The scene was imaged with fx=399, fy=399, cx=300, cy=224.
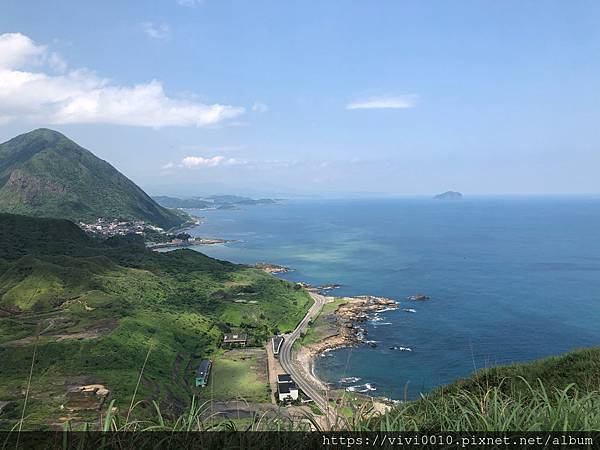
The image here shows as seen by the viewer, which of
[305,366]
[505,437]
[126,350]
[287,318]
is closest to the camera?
[505,437]

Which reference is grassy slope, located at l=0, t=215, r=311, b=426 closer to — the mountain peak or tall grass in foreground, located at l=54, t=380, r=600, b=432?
tall grass in foreground, located at l=54, t=380, r=600, b=432

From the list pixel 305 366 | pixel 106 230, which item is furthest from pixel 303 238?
pixel 305 366

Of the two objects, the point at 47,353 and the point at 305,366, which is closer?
the point at 47,353

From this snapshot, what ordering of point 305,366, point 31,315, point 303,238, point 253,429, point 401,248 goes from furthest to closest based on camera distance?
Result: point 303,238 → point 401,248 → point 31,315 → point 305,366 → point 253,429

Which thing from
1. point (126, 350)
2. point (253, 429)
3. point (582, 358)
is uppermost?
point (253, 429)

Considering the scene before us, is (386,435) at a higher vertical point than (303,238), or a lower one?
higher

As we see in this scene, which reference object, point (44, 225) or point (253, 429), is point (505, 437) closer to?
point (253, 429)

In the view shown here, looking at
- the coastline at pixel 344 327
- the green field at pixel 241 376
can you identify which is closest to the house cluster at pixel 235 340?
the green field at pixel 241 376
